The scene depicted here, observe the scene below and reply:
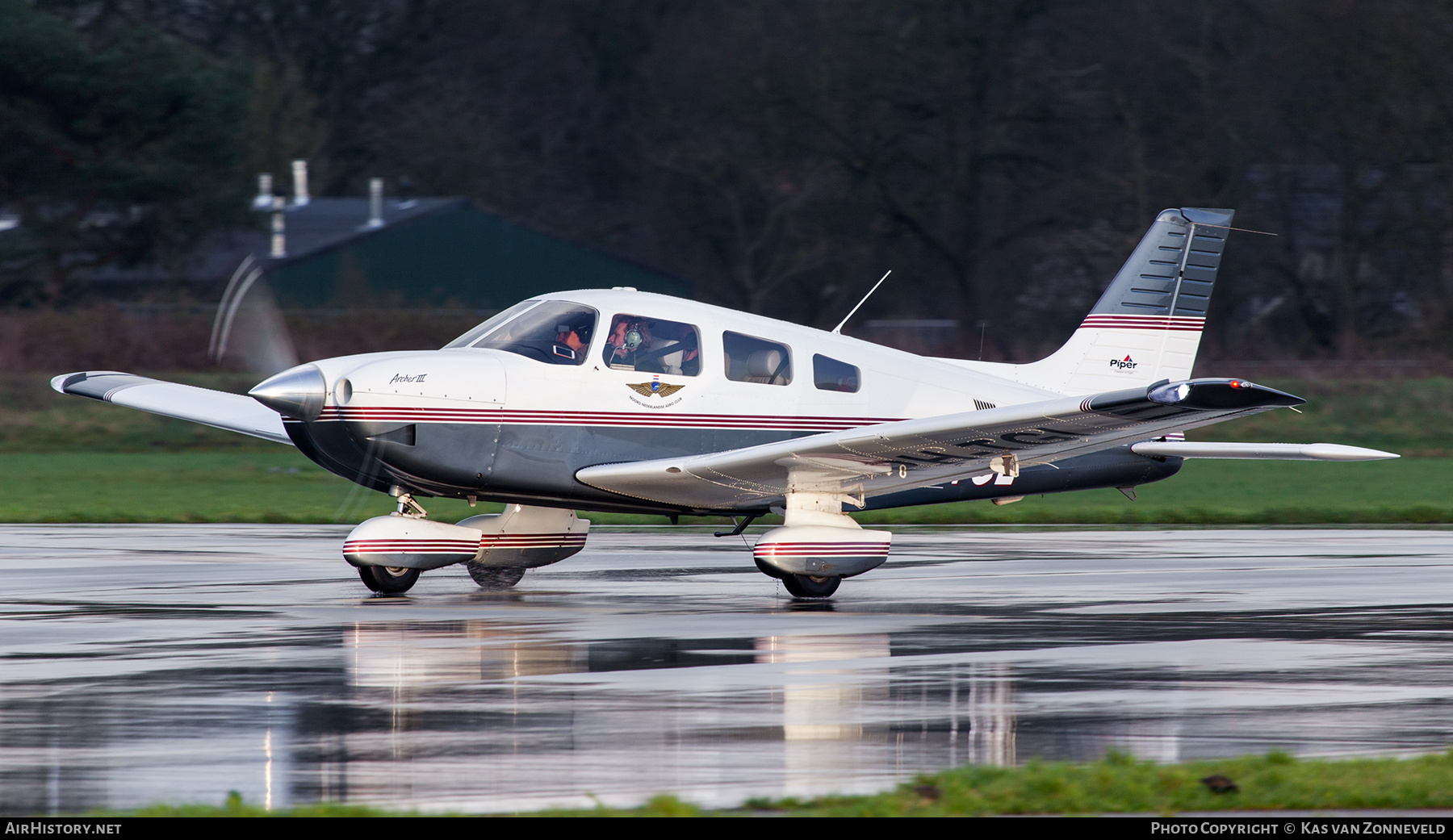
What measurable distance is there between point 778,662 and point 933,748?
2555 mm

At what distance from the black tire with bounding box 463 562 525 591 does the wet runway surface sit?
0.15 m

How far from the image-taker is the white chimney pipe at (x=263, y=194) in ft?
161

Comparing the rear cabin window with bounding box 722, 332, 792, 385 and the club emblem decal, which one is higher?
the rear cabin window with bounding box 722, 332, 792, 385

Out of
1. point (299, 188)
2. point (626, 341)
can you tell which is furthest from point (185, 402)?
point (299, 188)

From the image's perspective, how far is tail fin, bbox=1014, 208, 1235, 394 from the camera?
52.5 ft

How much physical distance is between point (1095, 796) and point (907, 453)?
710cm

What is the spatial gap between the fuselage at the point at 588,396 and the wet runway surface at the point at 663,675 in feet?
3.32

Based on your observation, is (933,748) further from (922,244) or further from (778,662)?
(922,244)

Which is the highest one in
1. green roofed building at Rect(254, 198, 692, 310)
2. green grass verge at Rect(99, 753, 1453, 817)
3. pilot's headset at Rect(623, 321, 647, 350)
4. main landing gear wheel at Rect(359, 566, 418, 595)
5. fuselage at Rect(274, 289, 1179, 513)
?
green roofed building at Rect(254, 198, 692, 310)

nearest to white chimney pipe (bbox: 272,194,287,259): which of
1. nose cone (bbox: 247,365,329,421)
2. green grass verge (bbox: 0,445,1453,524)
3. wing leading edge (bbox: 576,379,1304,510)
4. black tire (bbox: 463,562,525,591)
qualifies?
green grass verge (bbox: 0,445,1453,524)

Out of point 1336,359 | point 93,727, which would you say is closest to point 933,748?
point 93,727

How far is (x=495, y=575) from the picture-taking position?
14.1 meters

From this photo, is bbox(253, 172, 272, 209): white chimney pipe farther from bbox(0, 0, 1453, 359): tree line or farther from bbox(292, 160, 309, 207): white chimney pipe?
bbox(292, 160, 309, 207): white chimney pipe

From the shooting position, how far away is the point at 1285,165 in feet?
158
